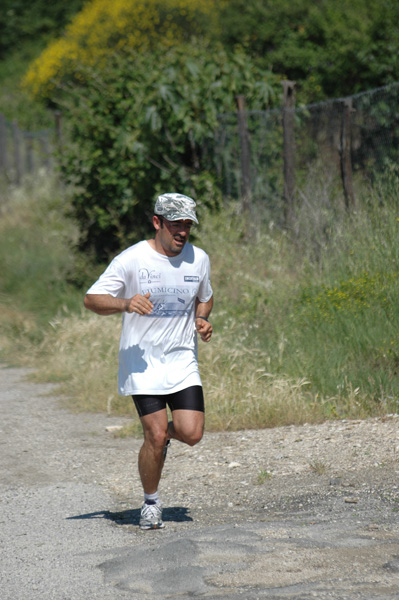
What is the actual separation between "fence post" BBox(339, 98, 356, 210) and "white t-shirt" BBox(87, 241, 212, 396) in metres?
4.66

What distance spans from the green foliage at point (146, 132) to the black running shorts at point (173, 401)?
21.9 feet

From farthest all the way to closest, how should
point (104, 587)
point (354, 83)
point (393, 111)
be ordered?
1. point (354, 83)
2. point (393, 111)
3. point (104, 587)

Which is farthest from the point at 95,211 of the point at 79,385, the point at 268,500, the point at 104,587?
the point at 104,587

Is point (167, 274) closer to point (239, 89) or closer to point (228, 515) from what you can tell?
point (228, 515)

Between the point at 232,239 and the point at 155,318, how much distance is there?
18.5 feet

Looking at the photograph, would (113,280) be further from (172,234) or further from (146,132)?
(146,132)

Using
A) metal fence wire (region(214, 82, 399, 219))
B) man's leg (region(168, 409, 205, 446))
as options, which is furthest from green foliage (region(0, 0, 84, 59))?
man's leg (region(168, 409, 205, 446))

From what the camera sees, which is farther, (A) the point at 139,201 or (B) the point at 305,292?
(A) the point at 139,201

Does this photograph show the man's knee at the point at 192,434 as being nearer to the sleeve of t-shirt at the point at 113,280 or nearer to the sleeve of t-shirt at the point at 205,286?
the sleeve of t-shirt at the point at 205,286

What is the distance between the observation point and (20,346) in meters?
11.1

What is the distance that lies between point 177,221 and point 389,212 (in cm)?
414

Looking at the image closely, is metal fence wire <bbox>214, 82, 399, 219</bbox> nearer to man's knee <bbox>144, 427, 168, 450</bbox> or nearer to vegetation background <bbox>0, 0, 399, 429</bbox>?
vegetation background <bbox>0, 0, 399, 429</bbox>

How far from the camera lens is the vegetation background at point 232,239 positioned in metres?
7.72

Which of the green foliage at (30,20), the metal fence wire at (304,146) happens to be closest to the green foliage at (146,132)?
the metal fence wire at (304,146)
